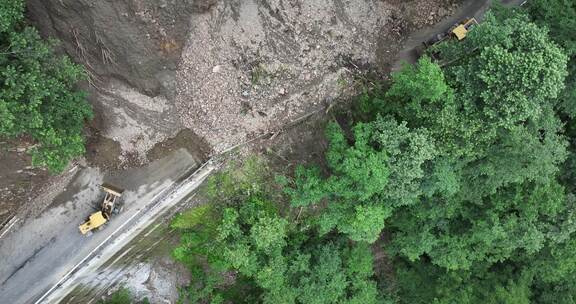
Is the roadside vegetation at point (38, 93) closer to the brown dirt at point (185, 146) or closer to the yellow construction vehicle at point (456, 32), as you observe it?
the brown dirt at point (185, 146)

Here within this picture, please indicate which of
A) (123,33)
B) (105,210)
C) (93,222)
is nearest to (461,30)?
(123,33)

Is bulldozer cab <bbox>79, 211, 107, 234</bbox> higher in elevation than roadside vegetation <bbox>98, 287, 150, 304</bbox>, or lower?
higher

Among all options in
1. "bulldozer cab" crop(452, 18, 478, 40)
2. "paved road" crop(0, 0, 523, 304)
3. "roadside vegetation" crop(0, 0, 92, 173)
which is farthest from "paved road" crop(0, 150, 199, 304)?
"bulldozer cab" crop(452, 18, 478, 40)

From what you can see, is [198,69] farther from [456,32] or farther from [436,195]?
[456,32]

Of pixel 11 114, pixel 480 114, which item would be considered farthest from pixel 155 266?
pixel 480 114

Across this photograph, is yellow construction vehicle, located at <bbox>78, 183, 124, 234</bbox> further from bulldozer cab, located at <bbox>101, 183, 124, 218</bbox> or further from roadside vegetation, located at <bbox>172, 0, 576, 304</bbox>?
roadside vegetation, located at <bbox>172, 0, 576, 304</bbox>

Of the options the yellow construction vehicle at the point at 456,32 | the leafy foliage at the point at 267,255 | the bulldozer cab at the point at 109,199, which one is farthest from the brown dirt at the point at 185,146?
the yellow construction vehicle at the point at 456,32
